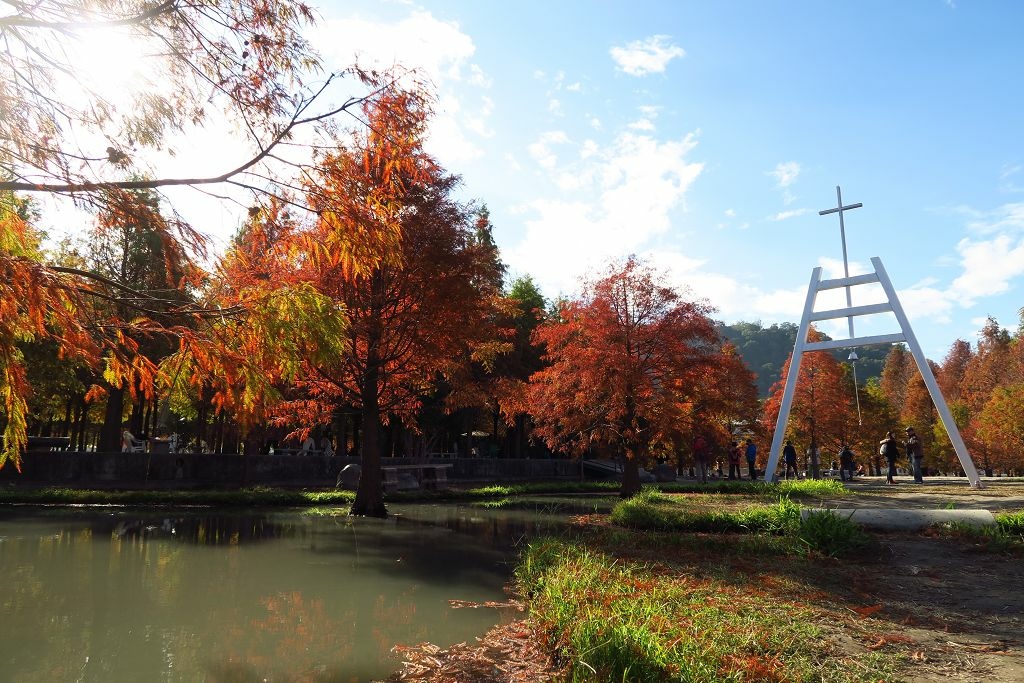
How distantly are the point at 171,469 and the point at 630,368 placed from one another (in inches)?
607

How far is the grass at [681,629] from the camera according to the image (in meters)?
3.61

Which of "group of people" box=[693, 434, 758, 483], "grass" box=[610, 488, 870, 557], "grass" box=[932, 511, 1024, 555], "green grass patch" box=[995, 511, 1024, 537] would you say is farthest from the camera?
"group of people" box=[693, 434, 758, 483]

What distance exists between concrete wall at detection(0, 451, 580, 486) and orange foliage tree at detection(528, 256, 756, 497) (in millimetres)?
10058

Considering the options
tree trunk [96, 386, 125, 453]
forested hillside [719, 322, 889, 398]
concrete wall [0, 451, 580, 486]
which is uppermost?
forested hillside [719, 322, 889, 398]

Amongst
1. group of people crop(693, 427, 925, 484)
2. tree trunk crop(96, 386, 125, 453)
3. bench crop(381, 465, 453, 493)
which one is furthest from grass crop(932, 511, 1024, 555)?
tree trunk crop(96, 386, 125, 453)

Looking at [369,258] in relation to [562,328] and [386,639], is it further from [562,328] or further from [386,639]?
[562,328]

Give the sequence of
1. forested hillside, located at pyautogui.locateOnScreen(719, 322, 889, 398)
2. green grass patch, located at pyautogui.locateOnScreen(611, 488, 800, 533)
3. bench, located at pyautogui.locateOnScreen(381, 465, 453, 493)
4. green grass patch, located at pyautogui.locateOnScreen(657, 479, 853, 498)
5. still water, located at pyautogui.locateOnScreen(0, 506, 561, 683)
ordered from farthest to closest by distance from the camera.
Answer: forested hillside, located at pyautogui.locateOnScreen(719, 322, 889, 398) < bench, located at pyautogui.locateOnScreen(381, 465, 453, 493) < green grass patch, located at pyautogui.locateOnScreen(657, 479, 853, 498) < green grass patch, located at pyautogui.locateOnScreen(611, 488, 800, 533) < still water, located at pyautogui.locateOnScreen(0, 506, 561, 683)

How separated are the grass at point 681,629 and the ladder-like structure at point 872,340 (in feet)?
52.8

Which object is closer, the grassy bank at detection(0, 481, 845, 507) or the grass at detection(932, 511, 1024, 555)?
the grass at detection(932, 511, 1024, 555)

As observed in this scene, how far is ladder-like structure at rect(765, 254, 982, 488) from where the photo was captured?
18.9 metres

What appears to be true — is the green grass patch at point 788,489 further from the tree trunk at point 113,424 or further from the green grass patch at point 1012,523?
the tree trunk at point 113,424

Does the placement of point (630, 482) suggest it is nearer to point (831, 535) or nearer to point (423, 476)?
point (423, 476)

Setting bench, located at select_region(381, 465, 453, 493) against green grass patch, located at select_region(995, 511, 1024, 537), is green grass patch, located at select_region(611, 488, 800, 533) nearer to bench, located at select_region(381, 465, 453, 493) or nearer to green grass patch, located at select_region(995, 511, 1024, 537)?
green grass patch, located at select_region(995, 511, 1024, 537)

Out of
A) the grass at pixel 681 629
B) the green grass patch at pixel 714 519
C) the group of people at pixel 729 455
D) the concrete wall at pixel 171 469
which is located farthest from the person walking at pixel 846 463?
the grass at pixel 681 629
